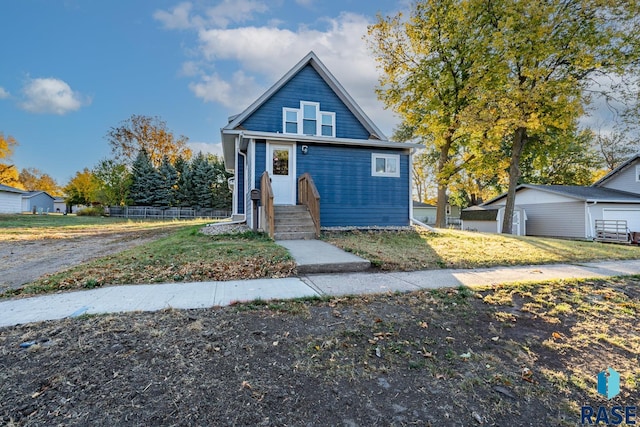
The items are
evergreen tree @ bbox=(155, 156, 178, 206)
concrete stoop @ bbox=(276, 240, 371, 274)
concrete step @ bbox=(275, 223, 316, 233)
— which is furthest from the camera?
evergreen tree @ bbox=(155, 156, 178, 206)

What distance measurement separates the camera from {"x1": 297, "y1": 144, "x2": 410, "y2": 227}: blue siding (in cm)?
1036

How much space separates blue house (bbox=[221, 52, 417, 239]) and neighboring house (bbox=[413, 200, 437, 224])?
28.5 metres

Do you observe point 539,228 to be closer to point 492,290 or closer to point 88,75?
point 492,290

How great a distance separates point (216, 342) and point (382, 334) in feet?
5.03

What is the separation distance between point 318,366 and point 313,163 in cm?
864

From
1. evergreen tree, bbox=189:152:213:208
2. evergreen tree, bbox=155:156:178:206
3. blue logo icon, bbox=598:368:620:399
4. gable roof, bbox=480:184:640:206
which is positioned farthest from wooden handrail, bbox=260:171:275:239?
evergreen tree, bbox=189:152:213:208

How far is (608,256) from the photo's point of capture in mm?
7488

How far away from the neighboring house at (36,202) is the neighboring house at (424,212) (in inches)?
2039

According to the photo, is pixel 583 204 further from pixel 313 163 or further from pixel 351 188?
pixel 313 163

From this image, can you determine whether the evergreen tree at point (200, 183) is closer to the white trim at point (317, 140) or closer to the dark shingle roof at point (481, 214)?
the white trim at point (317, 140)

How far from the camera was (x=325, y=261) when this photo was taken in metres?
5.51

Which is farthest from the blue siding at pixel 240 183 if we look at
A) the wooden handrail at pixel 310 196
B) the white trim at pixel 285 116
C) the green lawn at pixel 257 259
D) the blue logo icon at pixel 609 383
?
the blue logo icon at pixel 609 383

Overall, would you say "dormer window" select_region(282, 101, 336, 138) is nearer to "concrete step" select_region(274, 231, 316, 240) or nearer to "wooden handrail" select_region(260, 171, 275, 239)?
"wooden handrail" select_region(260, 171, 275, 239)

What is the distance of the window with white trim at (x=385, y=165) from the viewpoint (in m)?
10.8
